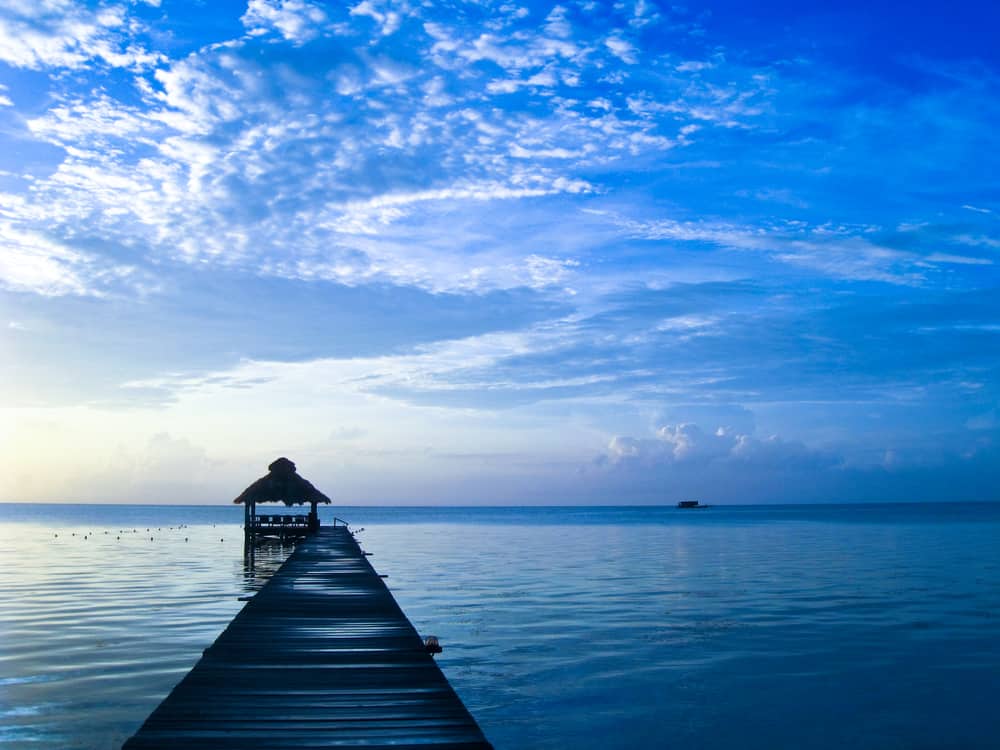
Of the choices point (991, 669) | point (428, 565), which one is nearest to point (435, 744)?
point (991, 669)

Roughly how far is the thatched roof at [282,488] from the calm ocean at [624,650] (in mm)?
3714

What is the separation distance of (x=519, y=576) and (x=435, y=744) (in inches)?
1080

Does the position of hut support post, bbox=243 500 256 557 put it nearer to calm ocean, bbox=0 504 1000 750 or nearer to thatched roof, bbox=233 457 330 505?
thatched roof, bbox=233 457 330 505

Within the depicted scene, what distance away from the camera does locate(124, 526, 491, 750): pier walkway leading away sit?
24.4 ft

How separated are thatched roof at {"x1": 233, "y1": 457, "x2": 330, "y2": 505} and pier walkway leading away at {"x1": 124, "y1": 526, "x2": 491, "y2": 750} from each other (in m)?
24.9

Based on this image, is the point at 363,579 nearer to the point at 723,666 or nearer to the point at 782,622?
the point at 723,666

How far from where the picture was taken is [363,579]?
22141 mm

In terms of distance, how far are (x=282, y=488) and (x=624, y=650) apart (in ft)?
84.6

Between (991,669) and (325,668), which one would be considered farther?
(991,669)

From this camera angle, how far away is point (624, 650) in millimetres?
18188

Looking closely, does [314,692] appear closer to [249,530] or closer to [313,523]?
[249,530]

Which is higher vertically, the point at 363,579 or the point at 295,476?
the point at 295,476

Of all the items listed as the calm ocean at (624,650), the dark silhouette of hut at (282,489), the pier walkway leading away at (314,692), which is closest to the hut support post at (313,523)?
the dark silhouette of hut at (282,489)

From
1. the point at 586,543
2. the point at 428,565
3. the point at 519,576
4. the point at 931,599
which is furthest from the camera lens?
the point at 586,543
